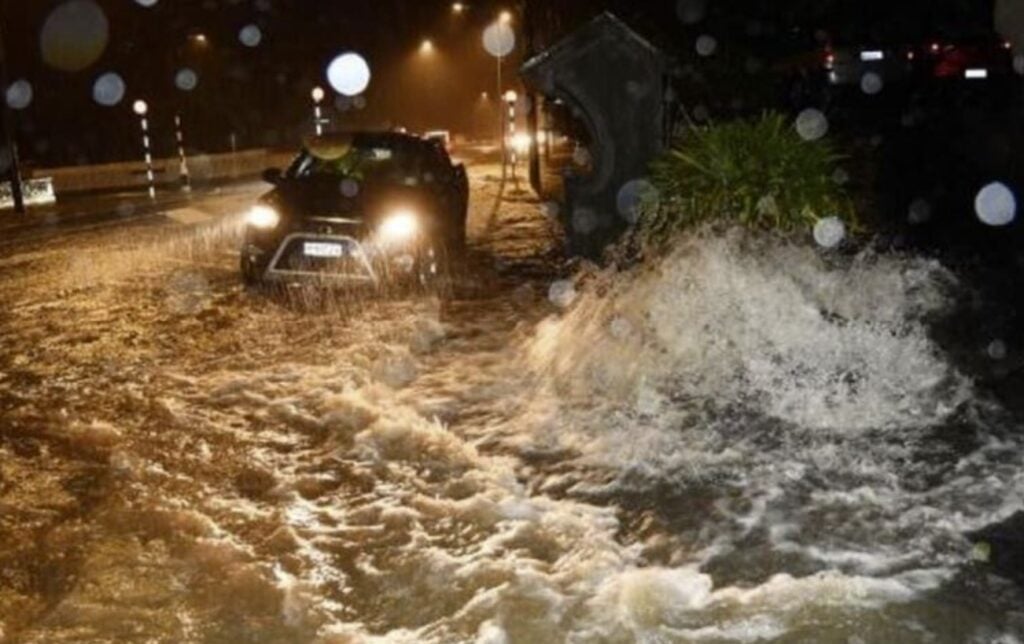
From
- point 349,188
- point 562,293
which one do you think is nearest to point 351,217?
point 349,188

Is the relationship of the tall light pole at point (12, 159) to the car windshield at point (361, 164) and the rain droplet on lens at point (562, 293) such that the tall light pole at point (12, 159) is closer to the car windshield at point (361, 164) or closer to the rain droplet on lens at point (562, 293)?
the car windshield at point (361, 164)

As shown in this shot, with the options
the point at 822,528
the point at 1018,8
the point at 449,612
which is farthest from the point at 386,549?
the point at 1018,8

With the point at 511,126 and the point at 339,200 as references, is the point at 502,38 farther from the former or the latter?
the point at 339,200

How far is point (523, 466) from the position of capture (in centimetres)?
576

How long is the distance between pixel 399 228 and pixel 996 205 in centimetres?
753

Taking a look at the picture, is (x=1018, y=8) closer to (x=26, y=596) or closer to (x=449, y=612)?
(x=449, y=612)

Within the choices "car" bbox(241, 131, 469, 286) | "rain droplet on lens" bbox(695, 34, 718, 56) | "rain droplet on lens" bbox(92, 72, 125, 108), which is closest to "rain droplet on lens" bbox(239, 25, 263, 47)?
"rain droplet on lens" bbox(92, 72, 125, 108)

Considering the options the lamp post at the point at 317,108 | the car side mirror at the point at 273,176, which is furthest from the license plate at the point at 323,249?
the lamp post at the point at 317,108

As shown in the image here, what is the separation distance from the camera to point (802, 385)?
6.72 meters

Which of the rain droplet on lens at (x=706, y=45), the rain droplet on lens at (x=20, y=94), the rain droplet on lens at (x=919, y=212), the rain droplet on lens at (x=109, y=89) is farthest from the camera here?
the rain droplet on lens at (x=109, y=89)

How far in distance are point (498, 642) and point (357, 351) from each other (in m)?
4.53

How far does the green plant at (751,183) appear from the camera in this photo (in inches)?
328

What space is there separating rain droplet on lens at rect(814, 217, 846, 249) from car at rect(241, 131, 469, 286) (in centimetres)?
383

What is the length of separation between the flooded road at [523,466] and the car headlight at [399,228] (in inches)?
25.4
